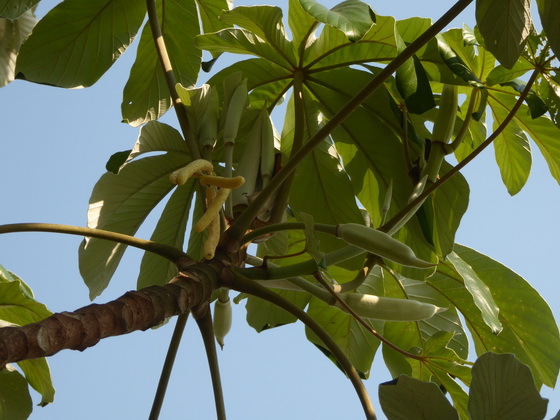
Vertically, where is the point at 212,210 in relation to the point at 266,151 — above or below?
below

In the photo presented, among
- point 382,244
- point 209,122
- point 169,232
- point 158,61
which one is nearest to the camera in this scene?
point 382,244

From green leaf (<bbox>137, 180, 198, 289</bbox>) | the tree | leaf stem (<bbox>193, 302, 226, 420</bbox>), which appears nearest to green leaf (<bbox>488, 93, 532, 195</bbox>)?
the tree

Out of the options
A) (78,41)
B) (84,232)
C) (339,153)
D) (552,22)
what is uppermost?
(78,41)

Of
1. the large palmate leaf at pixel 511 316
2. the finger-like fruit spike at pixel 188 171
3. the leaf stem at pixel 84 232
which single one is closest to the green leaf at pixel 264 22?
the finger-like fruit spike at pixel 188 171

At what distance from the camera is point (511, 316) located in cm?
159

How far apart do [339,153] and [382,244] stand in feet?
2.34

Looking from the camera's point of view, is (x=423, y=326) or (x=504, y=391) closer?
(x=504, y=391)

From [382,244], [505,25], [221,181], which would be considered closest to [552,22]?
[505,25]

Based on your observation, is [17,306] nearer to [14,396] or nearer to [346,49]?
[14,396]

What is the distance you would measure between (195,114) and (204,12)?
0.54 m

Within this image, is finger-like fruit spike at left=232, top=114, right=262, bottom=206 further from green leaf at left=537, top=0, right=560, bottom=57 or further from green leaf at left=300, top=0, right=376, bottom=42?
green leaf at left=537, top=0, right=560, bottom=57

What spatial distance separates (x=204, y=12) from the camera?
1.77m

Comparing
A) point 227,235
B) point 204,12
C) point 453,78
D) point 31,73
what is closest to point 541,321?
point 453,78

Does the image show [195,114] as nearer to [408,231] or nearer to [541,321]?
[408,231]
